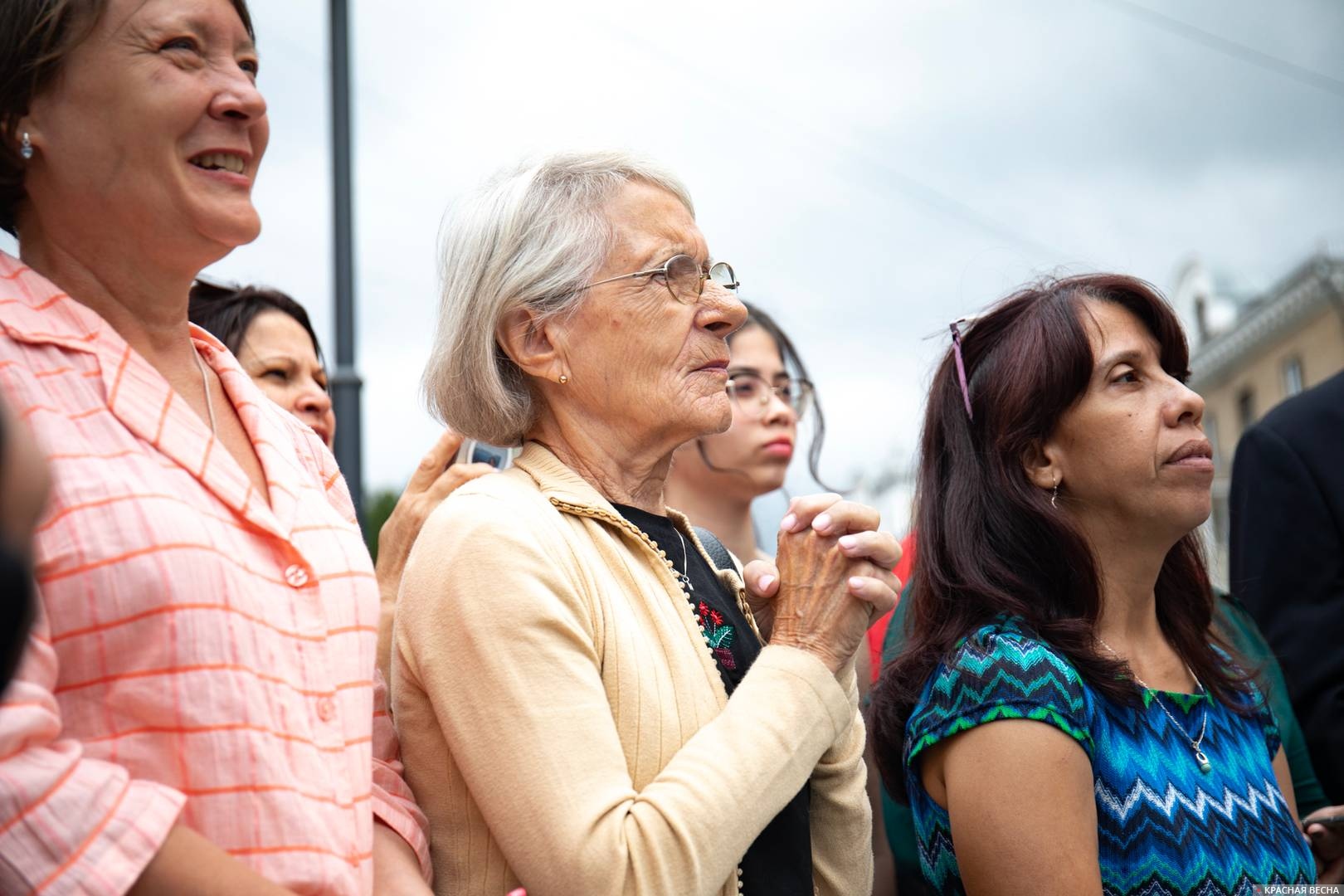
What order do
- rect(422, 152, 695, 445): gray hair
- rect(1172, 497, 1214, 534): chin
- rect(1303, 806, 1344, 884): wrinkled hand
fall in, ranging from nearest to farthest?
rect(422, 152, 695, 445): gray hair < rect(1172, 497, 1214, 534): chin < rect(1303, 806, 1344, 884): wrinkled hand

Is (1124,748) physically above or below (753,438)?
below

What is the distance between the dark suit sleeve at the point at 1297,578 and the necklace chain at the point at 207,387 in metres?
3.00

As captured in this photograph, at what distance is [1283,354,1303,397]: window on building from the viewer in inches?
1347

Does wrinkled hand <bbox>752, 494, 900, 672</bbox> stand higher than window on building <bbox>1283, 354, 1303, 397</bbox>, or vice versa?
wrinkled hand <bbox>752, 494, 900, 672</bbox>

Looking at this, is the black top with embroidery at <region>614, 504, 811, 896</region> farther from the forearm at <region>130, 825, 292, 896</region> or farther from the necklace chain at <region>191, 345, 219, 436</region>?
the forearm at <region>130, 825, 292, 896</region>

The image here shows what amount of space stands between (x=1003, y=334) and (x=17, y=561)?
2670 millimetres

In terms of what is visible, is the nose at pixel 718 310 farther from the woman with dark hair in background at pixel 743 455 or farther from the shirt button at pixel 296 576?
the woman with dark hair in background at pixel 743 455

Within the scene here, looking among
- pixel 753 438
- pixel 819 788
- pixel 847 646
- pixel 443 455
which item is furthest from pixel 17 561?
pixel 753 438

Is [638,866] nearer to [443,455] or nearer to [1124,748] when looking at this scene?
[1124,748]

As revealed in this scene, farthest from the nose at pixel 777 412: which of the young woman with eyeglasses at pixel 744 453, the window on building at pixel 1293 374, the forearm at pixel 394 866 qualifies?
the window on building at pixel 1293 374

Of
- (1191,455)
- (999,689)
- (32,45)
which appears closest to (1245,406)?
(1191,455)

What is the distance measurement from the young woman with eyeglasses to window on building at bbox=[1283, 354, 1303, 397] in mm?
32942

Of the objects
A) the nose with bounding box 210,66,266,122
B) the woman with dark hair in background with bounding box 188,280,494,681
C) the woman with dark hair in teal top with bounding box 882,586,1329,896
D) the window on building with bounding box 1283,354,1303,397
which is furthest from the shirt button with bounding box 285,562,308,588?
the window on building with bounding box 1283,354,1303,397

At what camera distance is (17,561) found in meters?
0.93
